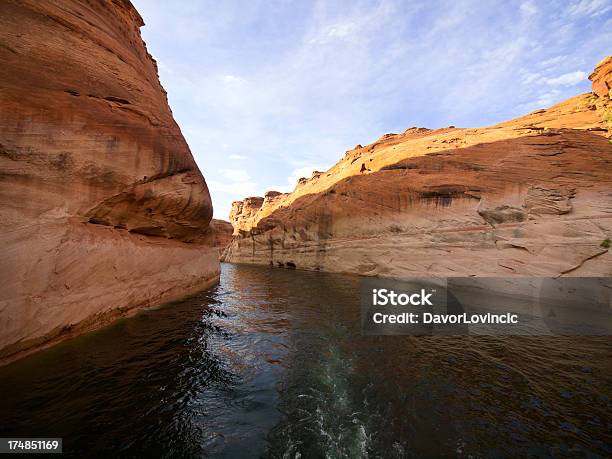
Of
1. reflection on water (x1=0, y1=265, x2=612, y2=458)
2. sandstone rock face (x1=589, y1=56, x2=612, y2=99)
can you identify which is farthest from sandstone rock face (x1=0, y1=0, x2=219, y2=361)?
sandstone rock face (x1=589, y1=56, x2=612, y2=99)

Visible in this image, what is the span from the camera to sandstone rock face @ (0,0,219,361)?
563cm

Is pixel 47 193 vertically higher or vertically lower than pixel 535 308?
higher

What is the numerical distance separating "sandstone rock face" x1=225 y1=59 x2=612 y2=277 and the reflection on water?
6.91 m

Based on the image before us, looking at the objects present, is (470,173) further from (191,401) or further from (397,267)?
(191,401)

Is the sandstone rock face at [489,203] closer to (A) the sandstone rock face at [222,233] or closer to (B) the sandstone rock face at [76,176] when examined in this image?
(B) the sandstone rock face at [76,176]

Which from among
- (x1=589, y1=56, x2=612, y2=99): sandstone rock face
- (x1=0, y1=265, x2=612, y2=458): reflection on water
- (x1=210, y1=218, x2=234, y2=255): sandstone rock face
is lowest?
(x1=0, y1=265, x2=612, y2=458): reflection on water

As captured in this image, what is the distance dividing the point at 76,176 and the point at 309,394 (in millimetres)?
7550

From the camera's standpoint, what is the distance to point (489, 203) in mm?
15367

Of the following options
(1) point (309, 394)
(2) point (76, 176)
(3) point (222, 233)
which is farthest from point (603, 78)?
(3) point (222, 233)

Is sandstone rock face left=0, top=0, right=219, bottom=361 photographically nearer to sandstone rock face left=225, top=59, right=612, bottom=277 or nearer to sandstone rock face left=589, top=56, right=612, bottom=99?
sandstone rock face left=225, top=59, right=612, bottom=277

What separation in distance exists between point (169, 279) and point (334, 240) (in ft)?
53.7

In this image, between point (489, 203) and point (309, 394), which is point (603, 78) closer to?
point (489, 203)

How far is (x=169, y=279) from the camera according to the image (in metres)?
11.2

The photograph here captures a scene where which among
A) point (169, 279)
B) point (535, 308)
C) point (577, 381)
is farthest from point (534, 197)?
point (169, 279)
